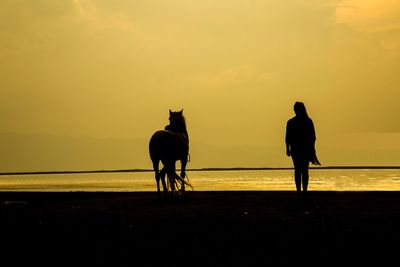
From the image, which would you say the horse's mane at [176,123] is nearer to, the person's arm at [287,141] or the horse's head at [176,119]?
the horse's head at [176,119]

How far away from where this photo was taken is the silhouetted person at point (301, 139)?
688 inches

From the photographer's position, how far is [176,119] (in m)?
21.8
